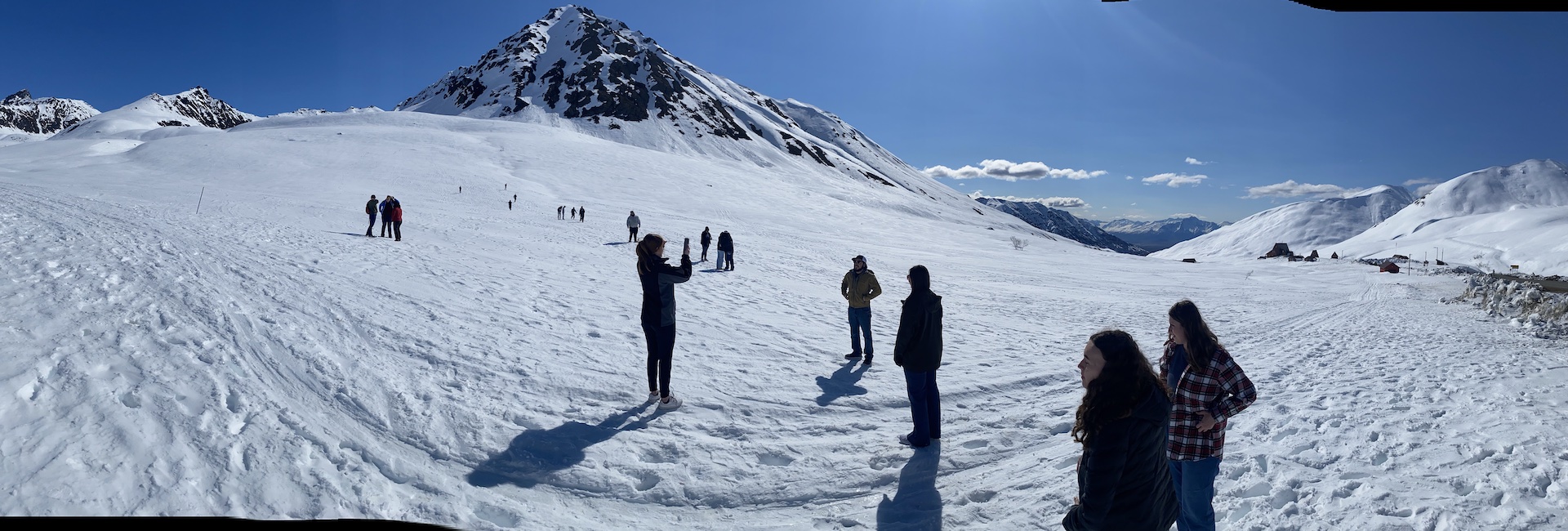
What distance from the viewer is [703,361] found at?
8.51 m

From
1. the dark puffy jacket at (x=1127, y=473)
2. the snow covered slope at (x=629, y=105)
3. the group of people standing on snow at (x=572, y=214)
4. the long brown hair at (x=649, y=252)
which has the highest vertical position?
the snow covered slope at (x=629, y=105)

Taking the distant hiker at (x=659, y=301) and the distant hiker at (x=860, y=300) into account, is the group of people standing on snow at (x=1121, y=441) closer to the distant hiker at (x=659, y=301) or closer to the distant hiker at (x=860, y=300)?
the distant hiker at (x=659, y=301)

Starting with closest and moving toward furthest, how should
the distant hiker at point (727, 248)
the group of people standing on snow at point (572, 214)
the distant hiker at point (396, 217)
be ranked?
the distant hiker at point (396, 217)
the distant hiker at point (727, 248)
the group of people standing on snow at point (572, 214)

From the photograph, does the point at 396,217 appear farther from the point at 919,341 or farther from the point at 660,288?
the point at 919,341

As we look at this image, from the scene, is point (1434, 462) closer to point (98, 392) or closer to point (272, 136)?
point (98, 392)

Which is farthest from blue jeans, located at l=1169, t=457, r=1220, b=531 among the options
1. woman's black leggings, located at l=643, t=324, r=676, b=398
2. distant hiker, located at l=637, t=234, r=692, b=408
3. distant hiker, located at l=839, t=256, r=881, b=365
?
distant hiker, located at l=839, t=256, r=881, b=365

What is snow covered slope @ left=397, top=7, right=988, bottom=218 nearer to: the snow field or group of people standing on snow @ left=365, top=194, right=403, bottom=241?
group of people standing on snow @ left=365, top=194, right=403, bottom=241

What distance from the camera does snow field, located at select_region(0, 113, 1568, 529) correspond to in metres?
4.73

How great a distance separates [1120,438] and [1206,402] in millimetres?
1452

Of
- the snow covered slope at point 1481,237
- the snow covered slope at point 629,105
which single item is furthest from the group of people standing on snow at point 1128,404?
the snow covered slope at point 629,105

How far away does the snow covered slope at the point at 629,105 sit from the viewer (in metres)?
106

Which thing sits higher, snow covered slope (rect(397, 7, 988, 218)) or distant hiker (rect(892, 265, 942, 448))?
snow covered slope (rect(397, 7, 988, 218))

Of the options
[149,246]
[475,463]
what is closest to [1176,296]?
[475,463]

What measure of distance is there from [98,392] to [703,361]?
5547mm
